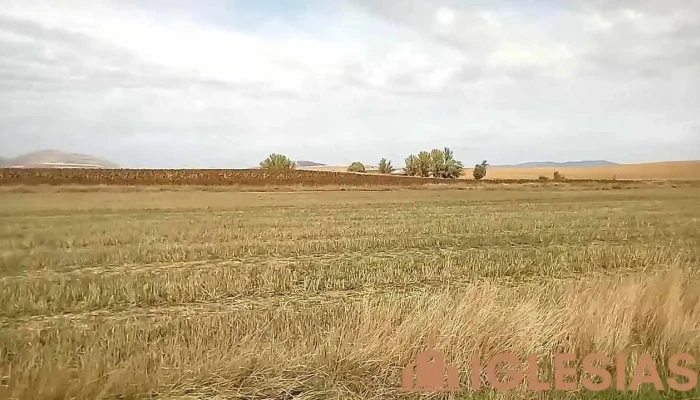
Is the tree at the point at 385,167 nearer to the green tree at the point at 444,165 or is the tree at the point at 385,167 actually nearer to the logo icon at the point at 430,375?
the green tree at the point at 444,165

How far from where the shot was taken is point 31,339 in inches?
237

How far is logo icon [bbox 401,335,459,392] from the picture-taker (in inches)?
169

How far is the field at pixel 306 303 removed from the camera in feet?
14.2

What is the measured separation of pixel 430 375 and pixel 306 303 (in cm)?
386

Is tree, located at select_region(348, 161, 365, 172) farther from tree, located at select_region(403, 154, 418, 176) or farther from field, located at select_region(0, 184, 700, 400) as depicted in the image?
field, located at select_region(0, 184, 700, 400)

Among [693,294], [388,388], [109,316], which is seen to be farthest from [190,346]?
[693,294]

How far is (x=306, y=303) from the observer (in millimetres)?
8094

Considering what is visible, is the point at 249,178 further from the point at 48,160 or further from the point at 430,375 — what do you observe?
the point at 430,375

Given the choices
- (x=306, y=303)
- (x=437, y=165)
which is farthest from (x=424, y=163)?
(x=306, y=303)

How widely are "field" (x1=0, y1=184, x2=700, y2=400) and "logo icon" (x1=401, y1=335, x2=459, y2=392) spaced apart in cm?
10

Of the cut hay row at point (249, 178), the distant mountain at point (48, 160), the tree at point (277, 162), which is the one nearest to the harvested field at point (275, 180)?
the cut hay row at point (249, 178)

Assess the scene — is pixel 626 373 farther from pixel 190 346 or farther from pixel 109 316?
pixel 109 316

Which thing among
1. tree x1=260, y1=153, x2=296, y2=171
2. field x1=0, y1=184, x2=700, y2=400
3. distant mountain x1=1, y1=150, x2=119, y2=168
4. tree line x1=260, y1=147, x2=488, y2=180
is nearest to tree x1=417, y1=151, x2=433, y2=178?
tree line x1=260, y1=147, x2=488, y2=180

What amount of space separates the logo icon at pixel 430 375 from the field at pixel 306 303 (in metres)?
0.10
